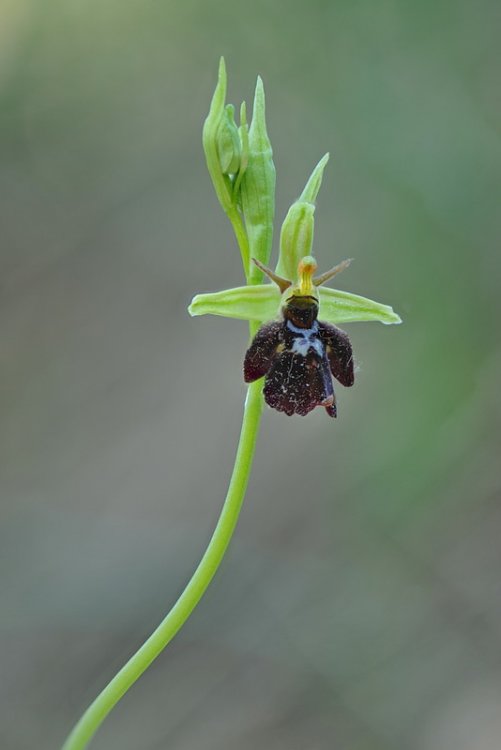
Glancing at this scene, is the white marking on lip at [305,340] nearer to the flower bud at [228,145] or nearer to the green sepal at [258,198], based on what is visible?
the green sepal at [258,198]

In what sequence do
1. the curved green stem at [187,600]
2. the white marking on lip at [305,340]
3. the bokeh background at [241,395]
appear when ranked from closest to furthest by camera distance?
the curved green stem at [187,600] → the white marking on lip at [305,340] → the bokeh background at [241,395]

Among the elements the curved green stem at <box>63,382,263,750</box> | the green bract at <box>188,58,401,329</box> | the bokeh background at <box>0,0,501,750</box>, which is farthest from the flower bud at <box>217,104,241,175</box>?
the bokeh background at <box>0,0,501,750</box>

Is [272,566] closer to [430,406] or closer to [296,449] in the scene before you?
[296,449]

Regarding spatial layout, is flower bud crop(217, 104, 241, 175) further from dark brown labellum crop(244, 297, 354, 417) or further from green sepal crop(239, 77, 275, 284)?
dark brown labellum crop(244, 297, 354, 417)

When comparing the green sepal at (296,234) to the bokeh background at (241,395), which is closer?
the green sepal at (296,234)

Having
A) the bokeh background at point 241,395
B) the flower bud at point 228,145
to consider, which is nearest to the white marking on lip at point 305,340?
the flower bud at point 228,145
